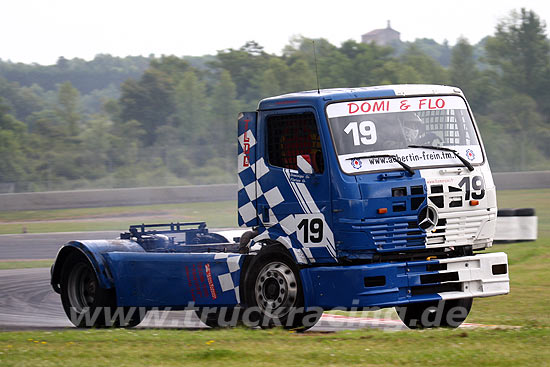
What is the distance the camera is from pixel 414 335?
793cm

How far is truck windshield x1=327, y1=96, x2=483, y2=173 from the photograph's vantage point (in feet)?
28.2

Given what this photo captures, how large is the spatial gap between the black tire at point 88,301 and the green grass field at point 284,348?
1450mm

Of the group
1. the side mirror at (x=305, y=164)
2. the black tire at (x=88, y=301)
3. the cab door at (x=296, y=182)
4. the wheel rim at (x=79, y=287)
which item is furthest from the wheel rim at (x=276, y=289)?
the wheel rim at (x=79, y=287)

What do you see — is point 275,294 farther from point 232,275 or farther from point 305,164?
point 305,164

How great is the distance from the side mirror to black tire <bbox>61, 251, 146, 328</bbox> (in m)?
3.04

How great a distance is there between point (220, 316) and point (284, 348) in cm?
288

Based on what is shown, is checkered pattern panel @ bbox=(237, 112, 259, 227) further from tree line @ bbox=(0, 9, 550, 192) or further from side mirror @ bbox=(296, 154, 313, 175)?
tree line @ bbox=(0, 9, 550, 192)

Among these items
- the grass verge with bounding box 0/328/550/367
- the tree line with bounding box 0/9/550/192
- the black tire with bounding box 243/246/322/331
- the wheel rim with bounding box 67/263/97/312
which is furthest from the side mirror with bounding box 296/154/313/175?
the tree line with bounding box 0/9/550/192

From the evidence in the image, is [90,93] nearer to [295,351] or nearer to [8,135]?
[8,135]

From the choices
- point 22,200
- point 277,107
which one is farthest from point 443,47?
point 277,107

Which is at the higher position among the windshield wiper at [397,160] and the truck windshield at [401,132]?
the truck windshield at [401,132]

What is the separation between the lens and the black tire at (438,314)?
9703 millimetres

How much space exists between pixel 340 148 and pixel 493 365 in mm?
2860

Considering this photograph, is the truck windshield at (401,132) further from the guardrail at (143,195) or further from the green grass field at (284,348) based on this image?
the guardrail at (143,195)
